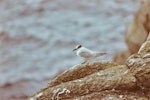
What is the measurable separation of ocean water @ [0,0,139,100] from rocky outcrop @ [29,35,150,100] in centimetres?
864

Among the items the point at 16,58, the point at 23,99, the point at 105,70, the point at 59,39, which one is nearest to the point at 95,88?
the point at 105,70

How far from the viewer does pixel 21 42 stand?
1748cm

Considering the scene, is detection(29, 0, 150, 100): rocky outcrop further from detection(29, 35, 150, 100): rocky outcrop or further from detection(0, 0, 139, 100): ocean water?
detection(0, 0, 139, 100): ocean water

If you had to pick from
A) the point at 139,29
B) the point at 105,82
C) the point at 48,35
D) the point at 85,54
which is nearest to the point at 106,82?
the point at 105,82

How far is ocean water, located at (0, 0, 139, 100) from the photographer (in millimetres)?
15016

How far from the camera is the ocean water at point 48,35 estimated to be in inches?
591

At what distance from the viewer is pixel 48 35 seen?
704 inches

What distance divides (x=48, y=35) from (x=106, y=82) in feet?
43.1

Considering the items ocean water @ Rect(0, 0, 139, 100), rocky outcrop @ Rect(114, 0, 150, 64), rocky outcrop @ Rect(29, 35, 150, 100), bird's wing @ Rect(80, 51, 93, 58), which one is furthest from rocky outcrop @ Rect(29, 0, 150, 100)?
ocean water @ Rect(0, 0, 139, 100)

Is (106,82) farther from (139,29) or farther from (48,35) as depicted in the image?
(48,35)

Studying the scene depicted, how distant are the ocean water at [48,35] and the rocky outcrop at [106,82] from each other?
8639mm

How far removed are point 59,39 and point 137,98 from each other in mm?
12980

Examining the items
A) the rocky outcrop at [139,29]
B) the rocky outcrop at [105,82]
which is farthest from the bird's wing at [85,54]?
the rocky outcrop at [139,29]

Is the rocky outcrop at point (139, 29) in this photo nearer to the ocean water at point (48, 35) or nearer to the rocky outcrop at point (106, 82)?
the ocean water at point (48, 35)
